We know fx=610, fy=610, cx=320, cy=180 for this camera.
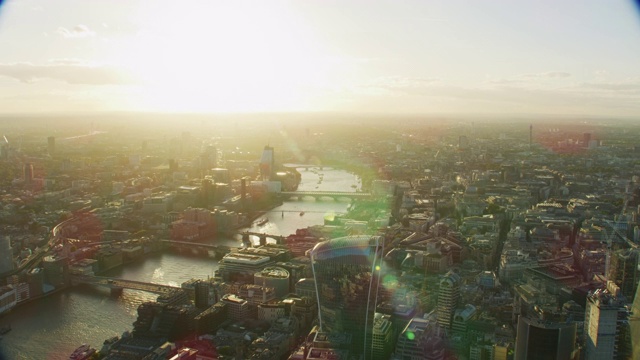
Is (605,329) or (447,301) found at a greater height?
Result: (605,329)

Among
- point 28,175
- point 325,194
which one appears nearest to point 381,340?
point 325,194

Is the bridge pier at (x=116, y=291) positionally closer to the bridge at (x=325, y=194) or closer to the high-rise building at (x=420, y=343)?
the high-rise building at (x=420, y=343)

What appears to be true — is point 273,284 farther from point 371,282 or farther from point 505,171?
point 505,171

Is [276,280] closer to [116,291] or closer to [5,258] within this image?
[116,291]

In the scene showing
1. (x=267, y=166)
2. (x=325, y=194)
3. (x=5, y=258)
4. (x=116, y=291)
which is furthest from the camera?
(x=267, y=166)

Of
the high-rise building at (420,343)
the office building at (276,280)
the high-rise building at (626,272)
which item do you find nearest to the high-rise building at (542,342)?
the high-rise building at (420,343)

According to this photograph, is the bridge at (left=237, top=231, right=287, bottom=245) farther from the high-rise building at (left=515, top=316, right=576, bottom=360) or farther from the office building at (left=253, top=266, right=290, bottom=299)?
the high-rise building at (left=515, top=316, right=576, bottom=360)

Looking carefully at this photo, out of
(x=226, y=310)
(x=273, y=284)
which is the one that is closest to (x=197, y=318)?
(x=226, y=310)
